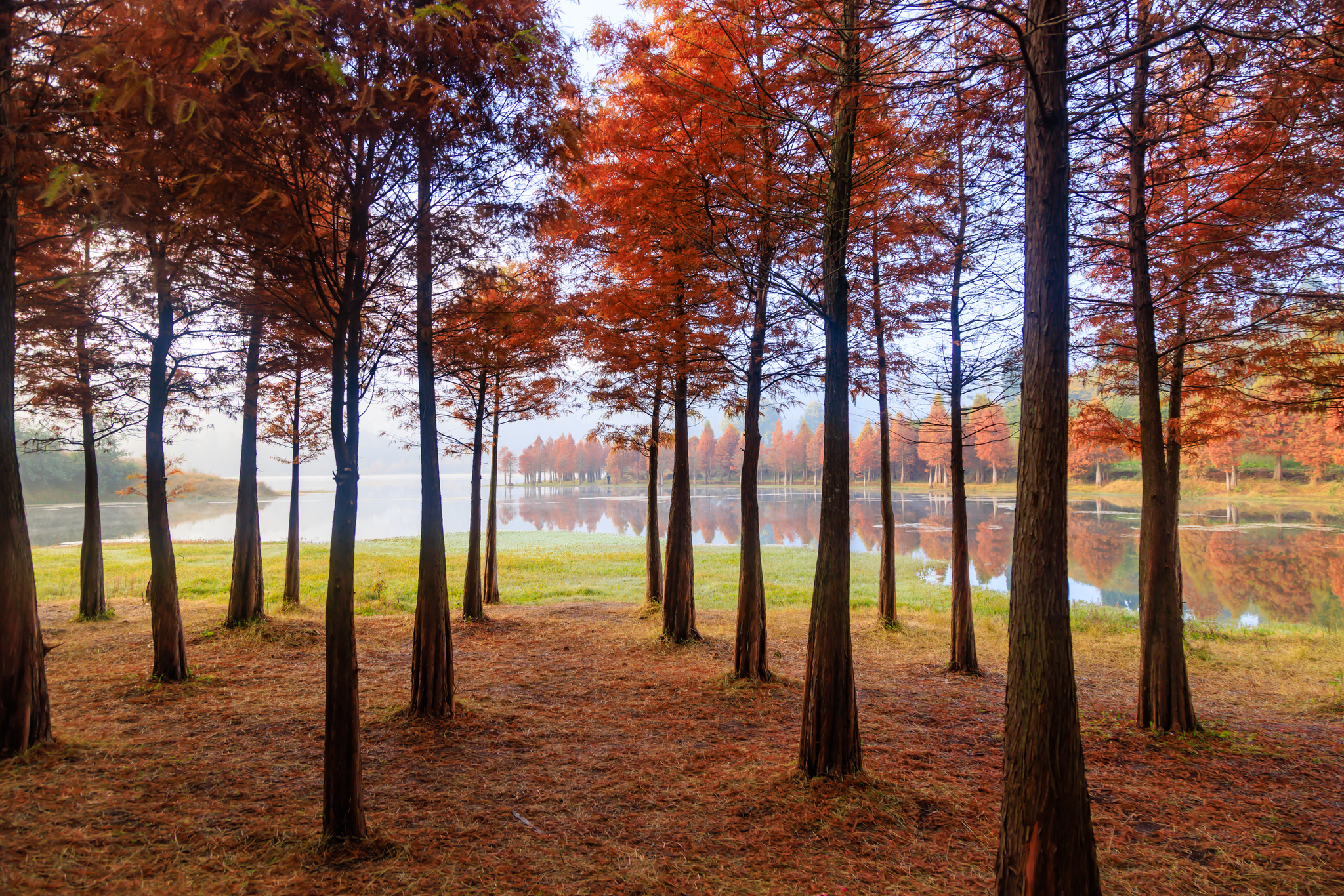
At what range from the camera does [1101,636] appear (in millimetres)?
11859

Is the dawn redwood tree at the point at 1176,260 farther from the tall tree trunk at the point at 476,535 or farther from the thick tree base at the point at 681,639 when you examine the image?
the tall tree trunk at the point at 476,535

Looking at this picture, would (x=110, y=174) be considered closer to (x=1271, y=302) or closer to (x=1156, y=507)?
(x=1156, y=507)

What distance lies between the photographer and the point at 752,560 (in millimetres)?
8172

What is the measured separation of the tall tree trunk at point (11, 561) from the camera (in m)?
4.97

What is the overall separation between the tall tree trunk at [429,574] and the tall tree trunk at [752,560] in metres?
3.82

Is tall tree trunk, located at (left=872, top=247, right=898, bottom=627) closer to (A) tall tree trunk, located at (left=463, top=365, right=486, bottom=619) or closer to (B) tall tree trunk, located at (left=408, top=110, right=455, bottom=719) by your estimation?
(A) tall tree trunk, located at (left=463, top=365, right=486, bottom=619)

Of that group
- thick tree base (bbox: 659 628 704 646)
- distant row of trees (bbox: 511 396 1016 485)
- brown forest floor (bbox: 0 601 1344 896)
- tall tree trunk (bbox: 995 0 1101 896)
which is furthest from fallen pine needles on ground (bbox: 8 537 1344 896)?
distant row of trees (bbox: 511 396 1016 485)

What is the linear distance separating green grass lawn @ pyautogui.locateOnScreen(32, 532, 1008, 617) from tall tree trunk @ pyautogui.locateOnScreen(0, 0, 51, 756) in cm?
869

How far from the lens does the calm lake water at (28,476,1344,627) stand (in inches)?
727

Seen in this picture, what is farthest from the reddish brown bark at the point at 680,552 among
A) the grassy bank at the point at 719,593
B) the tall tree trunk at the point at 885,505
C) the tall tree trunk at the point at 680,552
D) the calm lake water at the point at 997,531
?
the calm lake water at the point at 997,531

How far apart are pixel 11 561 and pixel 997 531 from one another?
37.6 m

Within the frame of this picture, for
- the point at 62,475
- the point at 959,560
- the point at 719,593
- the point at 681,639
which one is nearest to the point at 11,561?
the point at 681,639

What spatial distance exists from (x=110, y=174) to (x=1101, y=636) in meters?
16.5

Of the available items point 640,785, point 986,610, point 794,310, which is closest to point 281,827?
point 640,785
